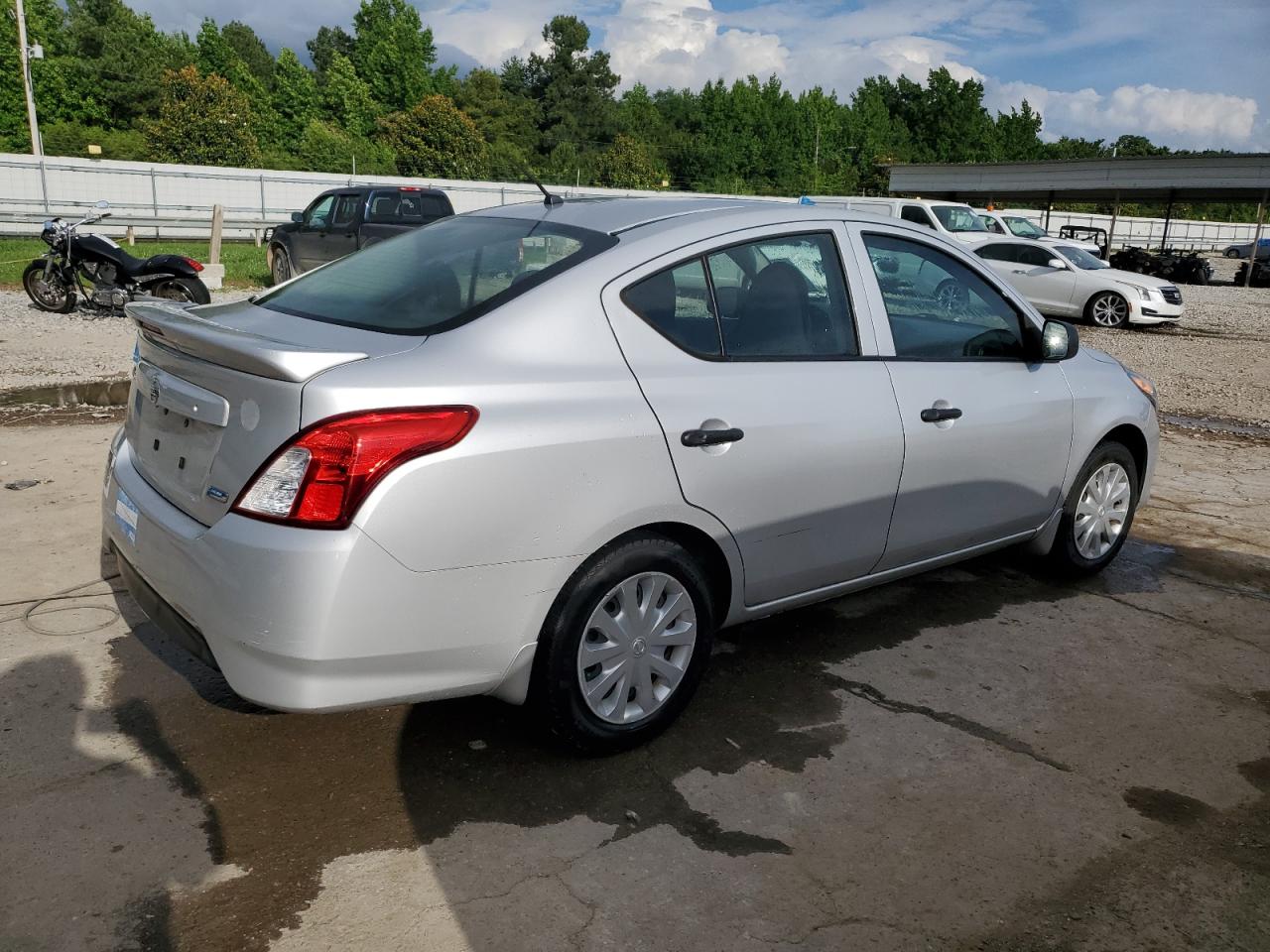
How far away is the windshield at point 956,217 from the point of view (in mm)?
20344

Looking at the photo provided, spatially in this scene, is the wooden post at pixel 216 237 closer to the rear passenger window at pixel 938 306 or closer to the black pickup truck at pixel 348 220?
the black pickup truck at pixel 348 220

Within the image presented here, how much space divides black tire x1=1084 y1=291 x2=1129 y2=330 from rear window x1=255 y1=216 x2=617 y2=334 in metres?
16.5

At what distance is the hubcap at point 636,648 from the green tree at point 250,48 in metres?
109

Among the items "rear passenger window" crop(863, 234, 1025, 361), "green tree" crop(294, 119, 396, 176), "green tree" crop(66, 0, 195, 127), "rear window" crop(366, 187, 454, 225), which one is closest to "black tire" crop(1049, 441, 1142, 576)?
"rear passenger window" crop(863, 234, 1025, 361)

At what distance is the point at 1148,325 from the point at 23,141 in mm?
57742

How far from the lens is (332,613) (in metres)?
2.62

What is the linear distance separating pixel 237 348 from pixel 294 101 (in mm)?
77967

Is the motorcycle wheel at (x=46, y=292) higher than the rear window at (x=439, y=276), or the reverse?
the rear window at (x=439, y=276)

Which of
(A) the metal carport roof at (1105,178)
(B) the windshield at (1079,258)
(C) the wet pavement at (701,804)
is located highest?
(A) the metal carport roof at (1105,178)

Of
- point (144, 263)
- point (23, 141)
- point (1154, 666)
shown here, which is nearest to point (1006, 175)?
point (144, 263)

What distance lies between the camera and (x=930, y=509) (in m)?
4.04

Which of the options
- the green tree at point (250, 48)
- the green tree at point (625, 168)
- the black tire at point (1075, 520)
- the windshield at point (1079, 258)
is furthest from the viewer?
the green tree at point (250, 48)

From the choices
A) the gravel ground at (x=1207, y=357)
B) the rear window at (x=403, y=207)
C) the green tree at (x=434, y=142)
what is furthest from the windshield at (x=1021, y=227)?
the green tree at (x=434, y=142)

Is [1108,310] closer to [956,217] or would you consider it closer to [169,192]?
[956,217]
